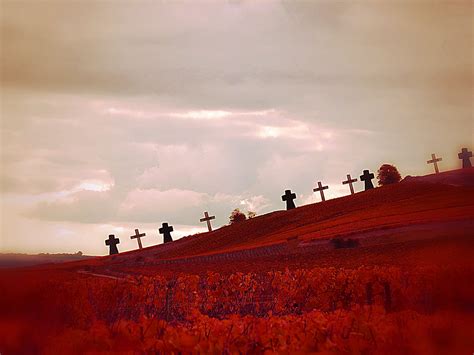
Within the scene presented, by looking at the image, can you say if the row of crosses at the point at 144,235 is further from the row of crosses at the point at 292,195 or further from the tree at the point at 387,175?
the tree at the point at 387,175

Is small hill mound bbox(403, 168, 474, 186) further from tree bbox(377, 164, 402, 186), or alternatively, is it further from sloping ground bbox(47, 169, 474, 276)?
tree bbox(377, 164, 402, 186)

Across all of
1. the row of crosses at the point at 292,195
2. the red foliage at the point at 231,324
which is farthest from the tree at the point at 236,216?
the red foliage at the point at 231,324

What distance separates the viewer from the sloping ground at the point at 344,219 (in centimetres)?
2805

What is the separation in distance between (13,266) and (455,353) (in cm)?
644

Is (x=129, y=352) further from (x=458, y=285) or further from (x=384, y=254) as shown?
(x=384, y=254)

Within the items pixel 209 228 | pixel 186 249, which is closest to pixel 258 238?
pixel 186 249

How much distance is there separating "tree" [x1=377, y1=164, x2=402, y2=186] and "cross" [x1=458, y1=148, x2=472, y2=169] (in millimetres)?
4754

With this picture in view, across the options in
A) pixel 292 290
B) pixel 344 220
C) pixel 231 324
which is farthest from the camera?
pixel 344 220

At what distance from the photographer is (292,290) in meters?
17.4

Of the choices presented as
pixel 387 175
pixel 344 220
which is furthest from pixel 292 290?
pixel 387 175

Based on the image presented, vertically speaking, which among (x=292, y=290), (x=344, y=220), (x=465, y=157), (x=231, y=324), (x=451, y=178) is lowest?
(x=292, y=290)

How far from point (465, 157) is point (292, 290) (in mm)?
32413

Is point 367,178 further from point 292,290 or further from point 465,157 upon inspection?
point 292,290

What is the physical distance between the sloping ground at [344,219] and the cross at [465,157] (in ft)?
7.07
